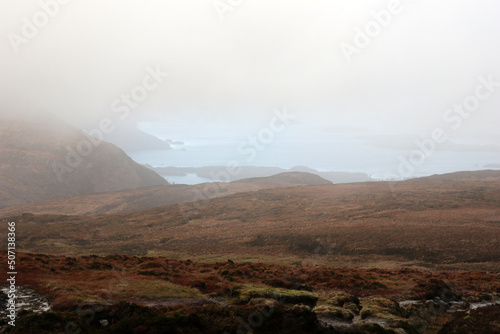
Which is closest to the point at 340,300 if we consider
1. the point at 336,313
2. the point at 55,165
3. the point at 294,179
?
the point at 336,313

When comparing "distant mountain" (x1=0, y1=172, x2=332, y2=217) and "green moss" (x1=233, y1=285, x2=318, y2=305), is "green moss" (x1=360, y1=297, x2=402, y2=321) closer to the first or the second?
"green moss" (x1=233, y1=285, x2=318, y2=305)

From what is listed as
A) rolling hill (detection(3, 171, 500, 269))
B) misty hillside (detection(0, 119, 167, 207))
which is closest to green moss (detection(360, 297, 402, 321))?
rolling hill (detection(3, 171, 500, 269))

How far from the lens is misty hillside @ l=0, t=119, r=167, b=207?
136 m

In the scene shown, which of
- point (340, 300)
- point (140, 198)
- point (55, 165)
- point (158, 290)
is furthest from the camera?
point (55, 165)

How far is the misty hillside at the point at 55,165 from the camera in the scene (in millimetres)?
136375

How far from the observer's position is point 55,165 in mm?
150250

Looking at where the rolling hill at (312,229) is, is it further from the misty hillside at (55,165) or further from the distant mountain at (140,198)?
the misty hillside at (55,165)

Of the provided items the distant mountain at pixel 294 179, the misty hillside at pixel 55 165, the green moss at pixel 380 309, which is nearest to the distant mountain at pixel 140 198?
the distant mountain at pixel 294 179

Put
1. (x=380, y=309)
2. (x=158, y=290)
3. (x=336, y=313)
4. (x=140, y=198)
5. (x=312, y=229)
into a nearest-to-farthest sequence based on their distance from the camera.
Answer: (x=336, y=313) → (x=380, y=309) → (x=158, y=290) → (x=312, y=229) → (x=140, y=198)

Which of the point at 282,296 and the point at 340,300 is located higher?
the point at 282,296

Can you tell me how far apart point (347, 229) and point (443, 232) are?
12.2 meters

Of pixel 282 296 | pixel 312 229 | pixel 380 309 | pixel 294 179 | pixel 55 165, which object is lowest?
pixel 312 229

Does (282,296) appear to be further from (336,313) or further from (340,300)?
(336,313)

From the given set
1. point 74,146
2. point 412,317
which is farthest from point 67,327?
point 74,146
